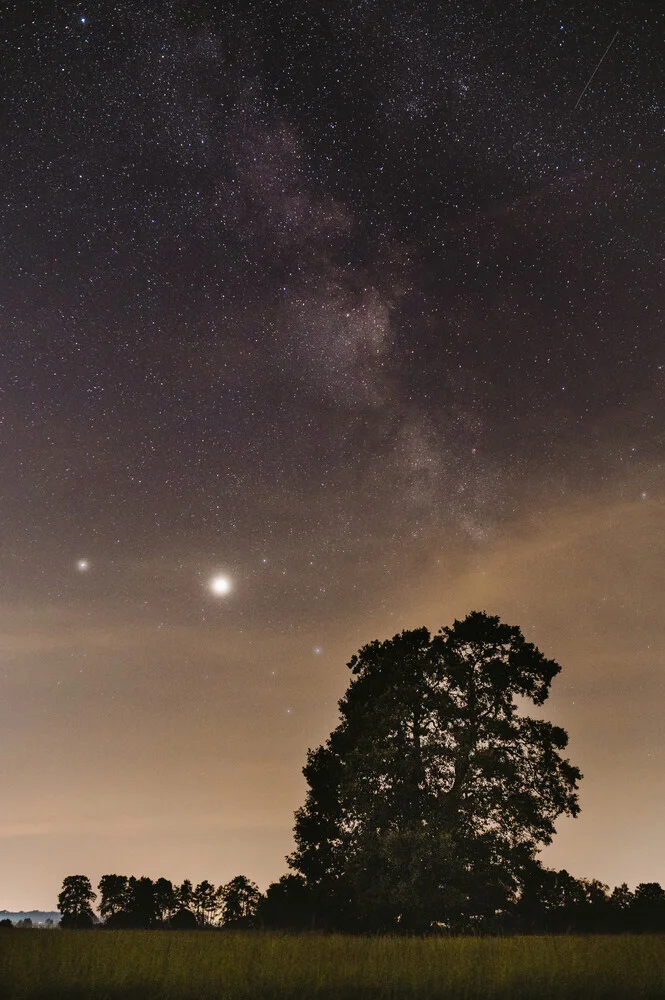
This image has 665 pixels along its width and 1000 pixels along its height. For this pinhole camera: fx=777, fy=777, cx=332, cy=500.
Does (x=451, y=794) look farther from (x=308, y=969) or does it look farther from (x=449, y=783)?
(x=308, y=969)

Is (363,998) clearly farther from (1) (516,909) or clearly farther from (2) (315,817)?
(2) (315,817)

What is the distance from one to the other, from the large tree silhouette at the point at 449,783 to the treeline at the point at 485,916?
0.64 metres

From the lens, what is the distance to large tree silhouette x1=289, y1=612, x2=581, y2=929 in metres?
25.8

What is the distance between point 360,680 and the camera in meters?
33.4

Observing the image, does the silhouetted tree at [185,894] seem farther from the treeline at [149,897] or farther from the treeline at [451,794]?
the treeline at [451,794]

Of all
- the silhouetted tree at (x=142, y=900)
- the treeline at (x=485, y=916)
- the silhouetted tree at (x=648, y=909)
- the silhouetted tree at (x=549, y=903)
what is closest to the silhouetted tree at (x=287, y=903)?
the treeline at (x=485, y=916)

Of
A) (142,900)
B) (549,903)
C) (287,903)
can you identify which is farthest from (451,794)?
(142,900)

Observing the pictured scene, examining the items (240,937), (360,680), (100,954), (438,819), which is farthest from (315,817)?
(100,954)

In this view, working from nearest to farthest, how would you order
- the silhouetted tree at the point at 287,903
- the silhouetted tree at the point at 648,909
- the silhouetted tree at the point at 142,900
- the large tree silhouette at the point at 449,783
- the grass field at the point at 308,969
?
the grass field at the point at 308,969
the large tree silhouette at the point at 449,783
the silhouetted tree at the point at 287,903
the silhouetted tree at the point at 648,909
the silhouetted tree at the point at 142,900

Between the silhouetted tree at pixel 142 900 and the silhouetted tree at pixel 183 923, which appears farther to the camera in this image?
the silhouetted tree at pixel 142 900

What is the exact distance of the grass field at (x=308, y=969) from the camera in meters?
9.56

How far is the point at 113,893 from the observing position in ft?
254

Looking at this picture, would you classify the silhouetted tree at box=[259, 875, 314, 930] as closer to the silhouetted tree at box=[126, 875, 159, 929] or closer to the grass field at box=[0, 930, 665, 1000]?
the grass field at box=[0, 930, 665, 1000]

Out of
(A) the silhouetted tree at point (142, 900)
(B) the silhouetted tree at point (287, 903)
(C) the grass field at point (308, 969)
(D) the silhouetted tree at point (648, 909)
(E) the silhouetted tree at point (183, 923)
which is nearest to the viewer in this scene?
(C) the grass field at point (308, 969)
